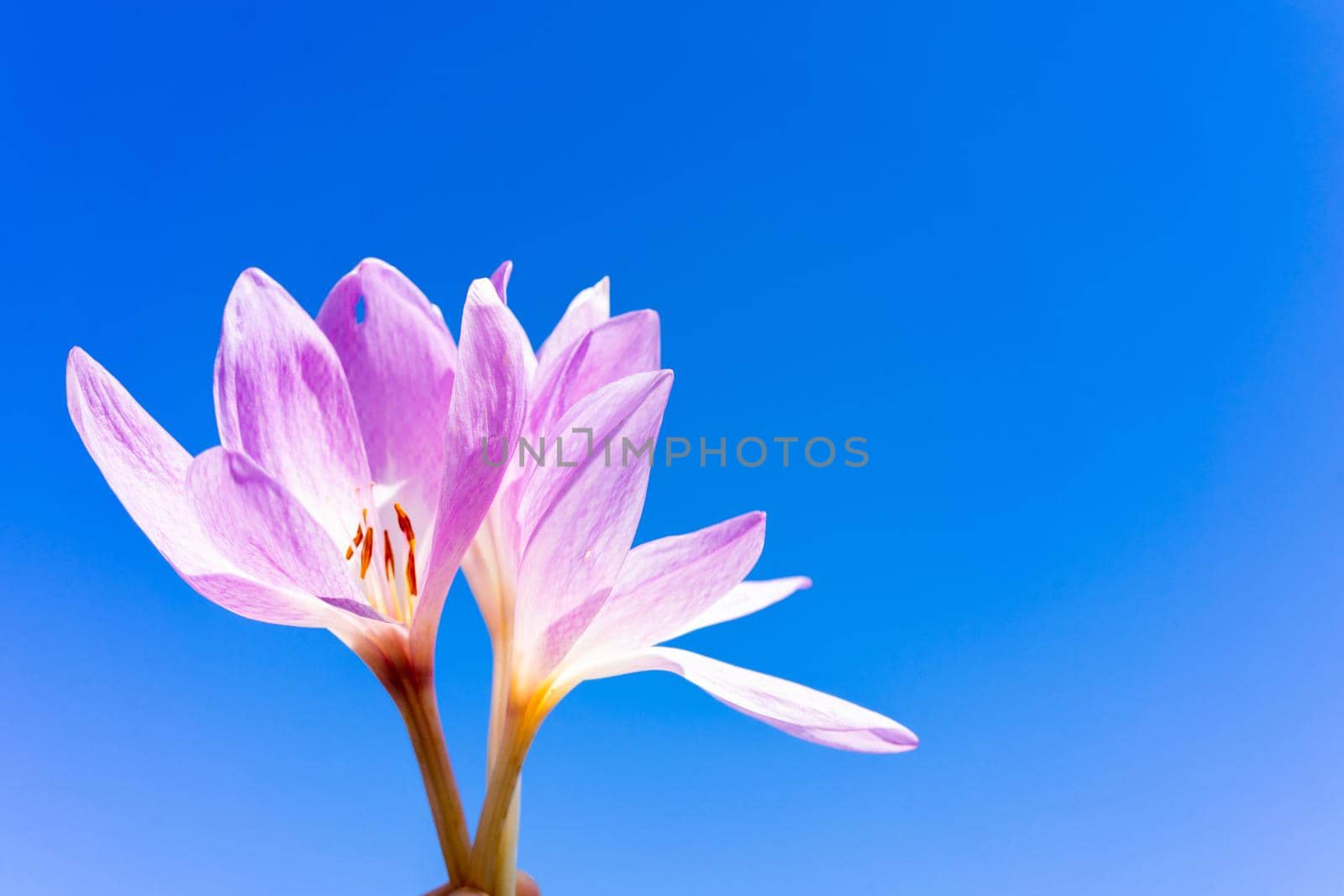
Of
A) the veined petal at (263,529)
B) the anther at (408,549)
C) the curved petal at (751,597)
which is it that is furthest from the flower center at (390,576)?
the curved petal at (751,597)

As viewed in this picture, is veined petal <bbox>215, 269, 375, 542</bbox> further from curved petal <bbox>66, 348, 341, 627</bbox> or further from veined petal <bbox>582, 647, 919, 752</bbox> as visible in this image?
veined petal <bbox>582, 647, 919, 752</bbox>

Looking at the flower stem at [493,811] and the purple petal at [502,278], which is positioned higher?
the purple petal at [502,278]

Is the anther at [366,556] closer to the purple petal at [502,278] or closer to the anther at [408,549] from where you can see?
the anther at [408,549]

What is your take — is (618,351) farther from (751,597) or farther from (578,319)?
(751,597)

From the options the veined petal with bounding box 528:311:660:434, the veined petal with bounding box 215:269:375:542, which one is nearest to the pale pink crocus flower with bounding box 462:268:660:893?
the veined petal with bounding box 528:311:660:434

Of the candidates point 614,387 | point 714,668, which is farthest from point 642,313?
point 714,668

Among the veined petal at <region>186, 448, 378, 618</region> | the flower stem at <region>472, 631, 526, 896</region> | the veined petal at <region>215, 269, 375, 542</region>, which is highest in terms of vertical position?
the veined petal at <region>215, 269, 375, 542</region>
